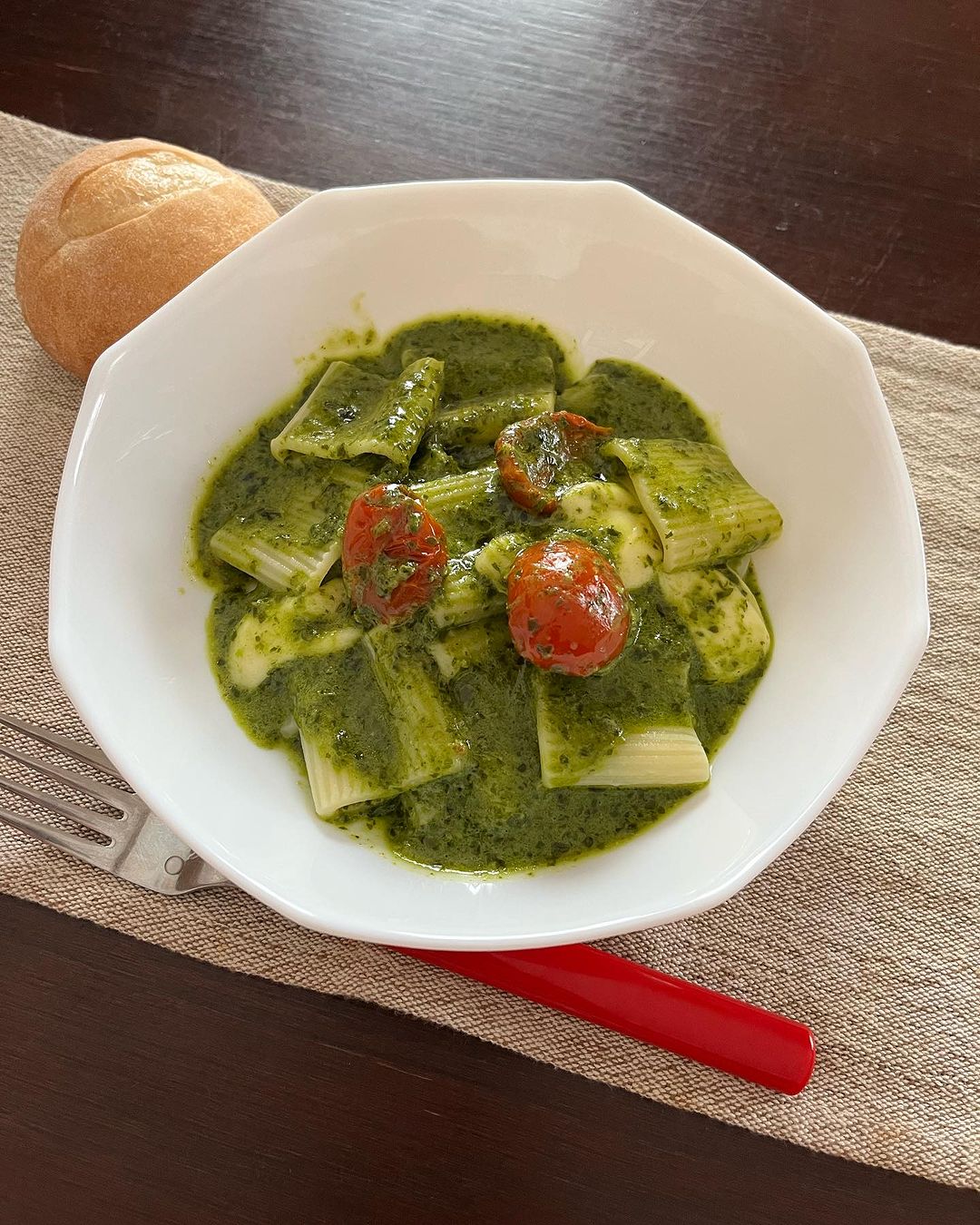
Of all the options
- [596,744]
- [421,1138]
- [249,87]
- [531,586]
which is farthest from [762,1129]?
[249,87]

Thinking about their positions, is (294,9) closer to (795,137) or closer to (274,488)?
(795,137)

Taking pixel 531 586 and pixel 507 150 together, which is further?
pixel 507 150

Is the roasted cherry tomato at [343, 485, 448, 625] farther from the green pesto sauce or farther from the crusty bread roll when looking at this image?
the crusty bread roll

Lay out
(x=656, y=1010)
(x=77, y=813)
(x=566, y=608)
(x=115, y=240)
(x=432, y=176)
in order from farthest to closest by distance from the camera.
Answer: (x=432, y=176), (x=115, y=240), (x=77, y=813), (x=656, y=1010), (x=566, y=608)

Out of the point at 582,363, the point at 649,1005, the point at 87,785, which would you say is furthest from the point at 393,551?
the point at 649,1005

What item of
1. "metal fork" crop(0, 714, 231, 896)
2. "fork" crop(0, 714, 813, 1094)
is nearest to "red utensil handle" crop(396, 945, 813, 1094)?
"fork" crop(0, 714, 813, 1094)

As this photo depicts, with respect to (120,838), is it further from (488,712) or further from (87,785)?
(488,712)
